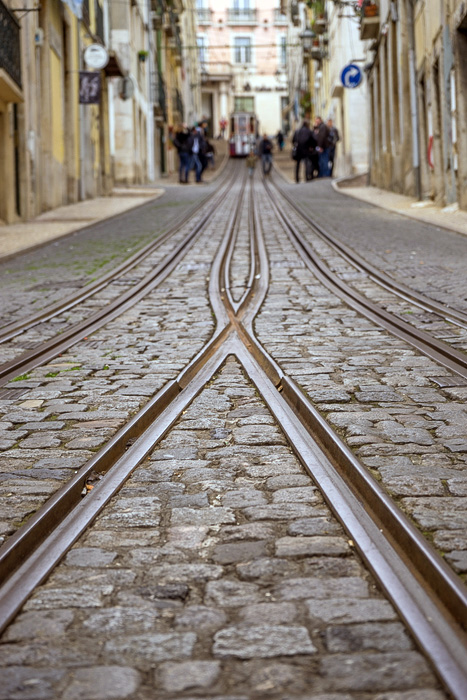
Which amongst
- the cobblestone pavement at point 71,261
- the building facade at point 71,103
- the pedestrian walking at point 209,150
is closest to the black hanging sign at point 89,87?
the building facade at point 71,103

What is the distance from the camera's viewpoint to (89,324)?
853 centimetres

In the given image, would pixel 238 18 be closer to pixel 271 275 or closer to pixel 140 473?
pixel 271 275

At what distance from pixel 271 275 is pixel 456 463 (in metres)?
7.62

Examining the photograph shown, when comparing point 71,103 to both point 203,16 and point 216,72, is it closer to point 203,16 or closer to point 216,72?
point 216,72

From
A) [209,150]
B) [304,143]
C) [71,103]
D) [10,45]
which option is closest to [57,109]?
[71,103]

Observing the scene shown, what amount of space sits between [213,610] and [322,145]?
102 ft

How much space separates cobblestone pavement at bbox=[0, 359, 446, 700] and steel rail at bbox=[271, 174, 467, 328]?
4476 millimetres

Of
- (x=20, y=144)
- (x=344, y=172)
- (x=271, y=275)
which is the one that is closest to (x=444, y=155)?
(x=20, y=144)


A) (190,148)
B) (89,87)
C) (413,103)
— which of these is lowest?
(413,103)

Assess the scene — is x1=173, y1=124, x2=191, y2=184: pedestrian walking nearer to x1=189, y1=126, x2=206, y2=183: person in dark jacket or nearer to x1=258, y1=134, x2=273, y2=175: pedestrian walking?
x1=189, y1=126, x2=206, y2=183: person in dark jacket

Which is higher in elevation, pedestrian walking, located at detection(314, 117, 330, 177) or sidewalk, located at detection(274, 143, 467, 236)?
pedestrian walking, located at detection(314, 117, 330, 177)

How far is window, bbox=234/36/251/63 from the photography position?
98312 mm

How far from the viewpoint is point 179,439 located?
4.67m

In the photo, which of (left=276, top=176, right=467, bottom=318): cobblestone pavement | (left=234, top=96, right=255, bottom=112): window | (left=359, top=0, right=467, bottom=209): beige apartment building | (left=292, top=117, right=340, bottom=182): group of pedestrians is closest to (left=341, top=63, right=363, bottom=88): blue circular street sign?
(left=359, top=0, right=467, bottom=209): beige apartment building
